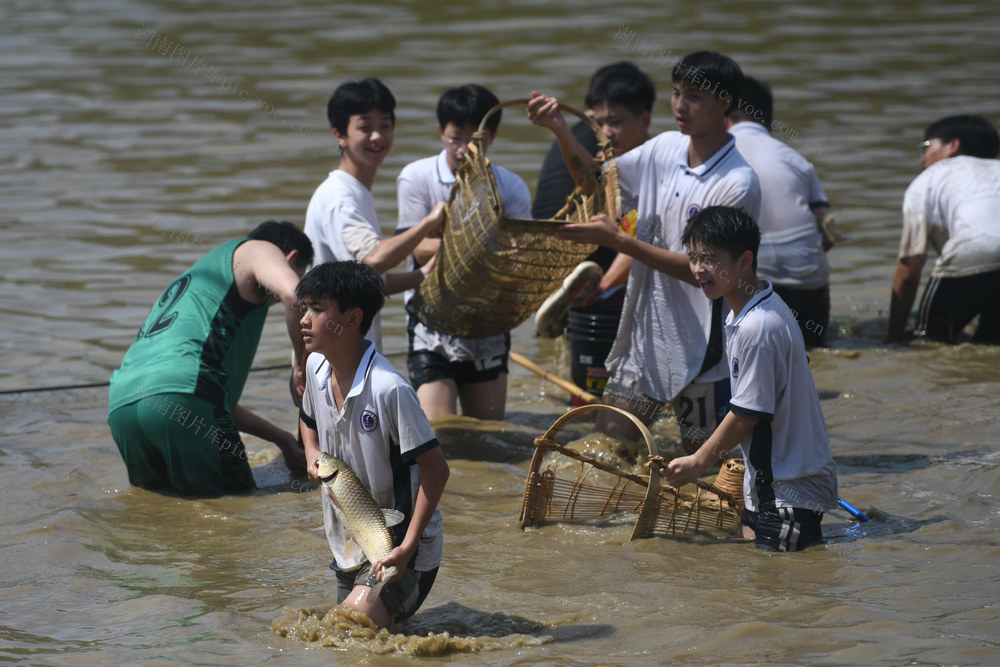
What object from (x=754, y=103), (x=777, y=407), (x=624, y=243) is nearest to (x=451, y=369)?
(x=624, y=243)

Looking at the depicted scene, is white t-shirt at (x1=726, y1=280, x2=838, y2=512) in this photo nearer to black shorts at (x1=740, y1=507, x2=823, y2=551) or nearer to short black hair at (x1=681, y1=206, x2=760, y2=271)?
black shorts at (x1=740, y1=507, x2=823, y2=551)

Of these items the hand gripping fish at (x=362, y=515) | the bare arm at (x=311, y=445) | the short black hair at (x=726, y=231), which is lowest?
the hand gripping fish at (x=362, y=515)

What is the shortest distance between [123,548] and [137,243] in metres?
5.90

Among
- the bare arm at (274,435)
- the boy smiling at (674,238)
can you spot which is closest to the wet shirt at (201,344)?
the bare arm at (274,435)

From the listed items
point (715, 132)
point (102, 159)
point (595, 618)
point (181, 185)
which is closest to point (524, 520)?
point (595, 618)

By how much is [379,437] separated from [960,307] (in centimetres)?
520

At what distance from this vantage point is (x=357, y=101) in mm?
5922

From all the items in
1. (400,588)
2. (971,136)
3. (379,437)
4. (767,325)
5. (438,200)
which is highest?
(971,136)

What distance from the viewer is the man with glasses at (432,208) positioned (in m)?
6.19

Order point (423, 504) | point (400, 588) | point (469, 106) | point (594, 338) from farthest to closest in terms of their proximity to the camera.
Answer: point (594, 338), point (469, 106), point (400, 588), point (423, 504)

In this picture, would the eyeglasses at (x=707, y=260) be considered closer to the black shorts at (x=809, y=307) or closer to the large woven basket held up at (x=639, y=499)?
the large woven basket held up at (x=639, y=499)

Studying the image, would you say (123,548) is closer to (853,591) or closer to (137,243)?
(853,591)

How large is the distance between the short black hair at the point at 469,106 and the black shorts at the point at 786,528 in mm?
2489

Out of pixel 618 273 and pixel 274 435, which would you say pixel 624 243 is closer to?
pixel 618 273
